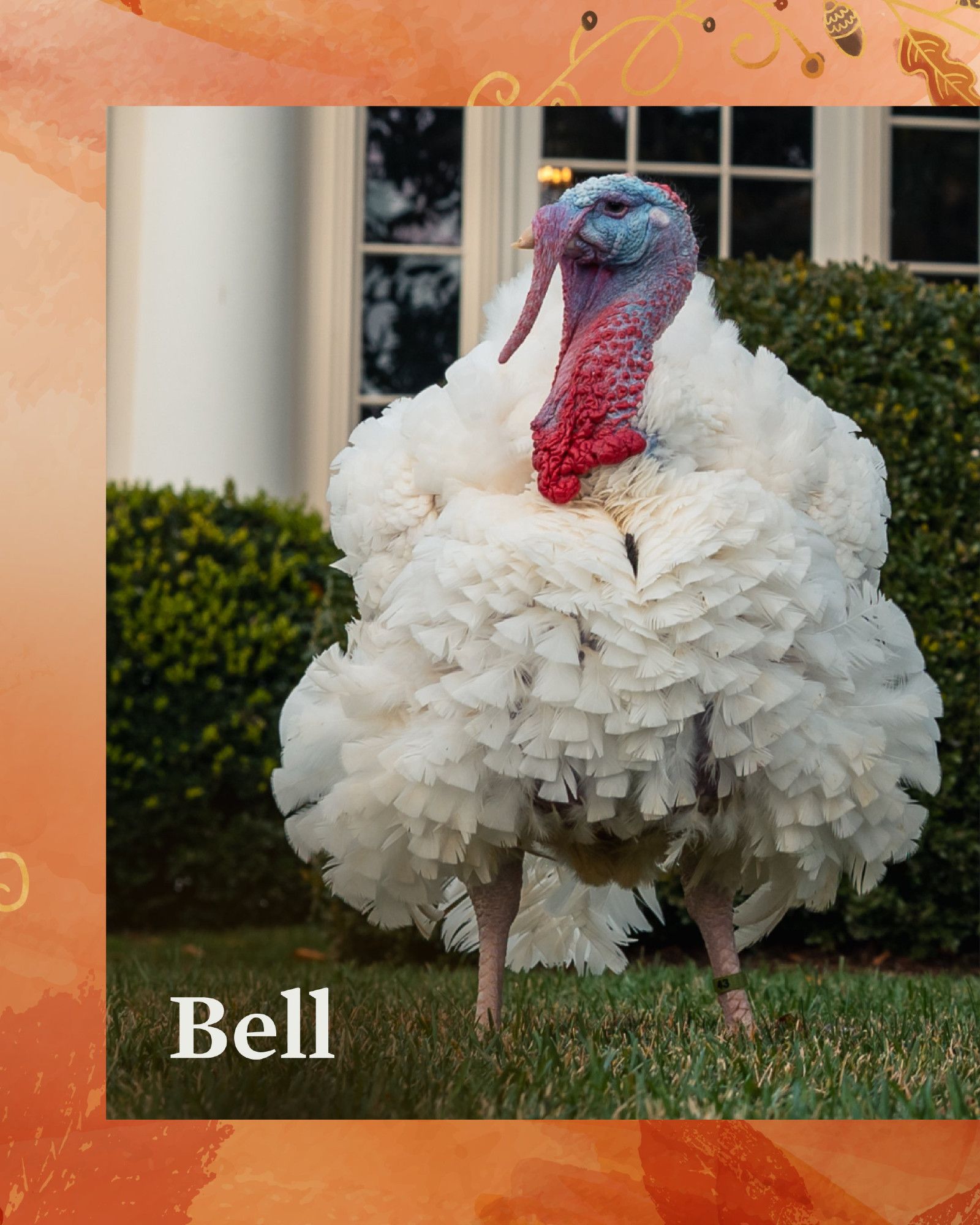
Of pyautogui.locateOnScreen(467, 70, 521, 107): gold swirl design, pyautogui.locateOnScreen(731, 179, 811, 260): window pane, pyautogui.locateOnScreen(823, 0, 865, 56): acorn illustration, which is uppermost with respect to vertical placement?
pyautogui.locateOnScreen(731, 179, 811, 260): window pane

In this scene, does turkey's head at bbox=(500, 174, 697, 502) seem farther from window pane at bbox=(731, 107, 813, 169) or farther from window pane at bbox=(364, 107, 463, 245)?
window pane at bbox=(731, 107, 813, 169)

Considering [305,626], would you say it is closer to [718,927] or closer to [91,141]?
[718,927]

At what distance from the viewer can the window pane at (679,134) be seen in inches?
215

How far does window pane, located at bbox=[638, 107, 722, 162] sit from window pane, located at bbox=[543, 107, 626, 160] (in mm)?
103

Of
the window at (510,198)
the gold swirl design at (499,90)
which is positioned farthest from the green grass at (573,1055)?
the window at (510,198)

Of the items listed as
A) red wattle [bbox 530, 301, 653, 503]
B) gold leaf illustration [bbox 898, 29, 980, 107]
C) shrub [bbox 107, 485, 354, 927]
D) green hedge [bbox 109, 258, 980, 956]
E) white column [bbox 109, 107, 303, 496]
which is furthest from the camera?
white column [bbox 109, 107, 303, 496]

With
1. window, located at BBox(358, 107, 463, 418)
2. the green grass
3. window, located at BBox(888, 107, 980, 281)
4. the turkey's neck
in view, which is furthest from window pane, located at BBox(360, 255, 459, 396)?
the turkey's neck

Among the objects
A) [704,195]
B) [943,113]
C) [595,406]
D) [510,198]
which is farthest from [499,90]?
[943,113]

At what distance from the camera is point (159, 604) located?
4750mm

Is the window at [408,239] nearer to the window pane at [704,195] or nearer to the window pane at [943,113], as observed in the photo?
the window pane at [704,195]

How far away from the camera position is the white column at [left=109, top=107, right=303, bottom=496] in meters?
5.18

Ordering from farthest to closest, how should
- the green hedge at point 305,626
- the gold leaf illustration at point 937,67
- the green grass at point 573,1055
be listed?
the green hedge at point 305,626 < the gold leaf illustration at point 937,67 < the green grass at point 573,1055

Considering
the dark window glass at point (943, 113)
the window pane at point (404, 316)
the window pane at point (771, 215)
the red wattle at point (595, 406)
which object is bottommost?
the red wattle at point (595, 406)

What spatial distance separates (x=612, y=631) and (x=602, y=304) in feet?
2.57
